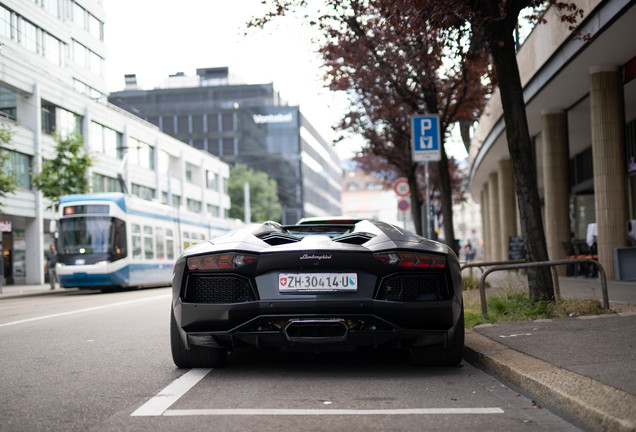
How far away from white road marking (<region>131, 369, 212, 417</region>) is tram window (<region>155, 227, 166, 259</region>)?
21.3 m

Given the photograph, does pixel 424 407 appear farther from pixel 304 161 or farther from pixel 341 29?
pixel 304 161

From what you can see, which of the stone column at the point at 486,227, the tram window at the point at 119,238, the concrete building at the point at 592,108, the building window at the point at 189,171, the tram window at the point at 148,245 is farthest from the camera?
the building window at the point at 189,171

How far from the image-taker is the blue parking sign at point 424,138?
13.0 metres

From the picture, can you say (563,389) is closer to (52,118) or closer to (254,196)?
(52,118)

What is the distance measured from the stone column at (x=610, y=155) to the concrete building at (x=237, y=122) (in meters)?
73.8

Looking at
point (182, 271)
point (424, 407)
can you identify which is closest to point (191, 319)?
point (182, 271)

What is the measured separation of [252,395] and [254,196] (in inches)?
3088

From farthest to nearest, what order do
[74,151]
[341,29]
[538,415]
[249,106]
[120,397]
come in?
[249,106]
[74,151]
[341,29]
[120,397]
[538,415]

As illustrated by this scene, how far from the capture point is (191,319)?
17.2 ft

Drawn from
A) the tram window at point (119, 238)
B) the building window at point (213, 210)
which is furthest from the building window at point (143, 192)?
the tram window at point (119, 238)

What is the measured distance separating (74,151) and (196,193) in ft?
122

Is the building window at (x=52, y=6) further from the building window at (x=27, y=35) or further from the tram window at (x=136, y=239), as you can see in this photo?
the tram window at (x=136, y=239)

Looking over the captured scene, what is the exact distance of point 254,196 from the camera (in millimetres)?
82750

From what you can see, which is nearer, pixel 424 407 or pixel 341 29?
pixel 424 407
